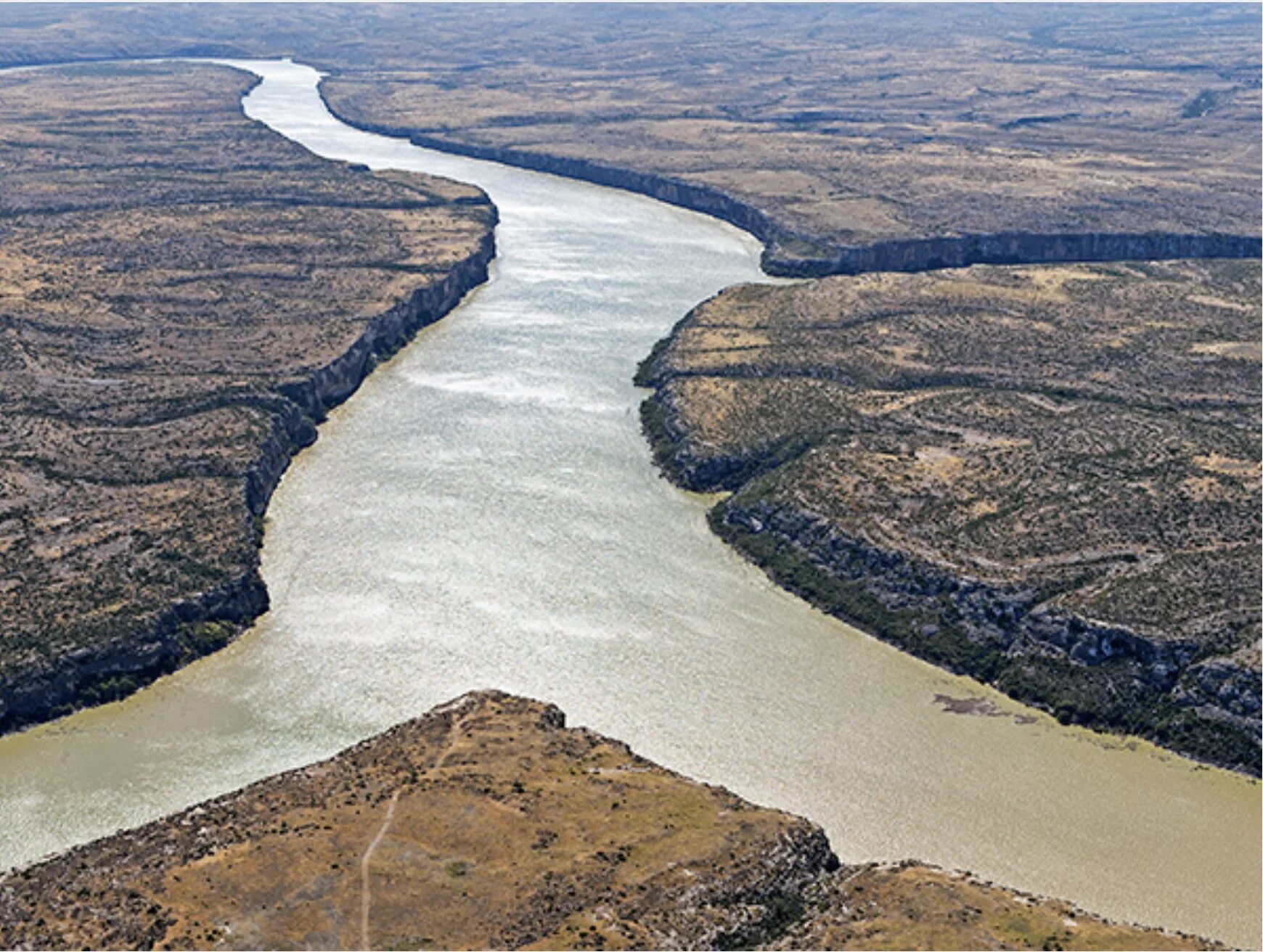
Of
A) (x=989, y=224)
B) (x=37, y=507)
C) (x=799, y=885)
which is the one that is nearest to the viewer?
(x=799, y=885)

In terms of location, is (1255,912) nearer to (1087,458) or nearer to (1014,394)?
(1087,458)

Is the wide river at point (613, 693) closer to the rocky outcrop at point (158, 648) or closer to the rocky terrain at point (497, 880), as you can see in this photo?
the rocky outcrop at point (158, 648)

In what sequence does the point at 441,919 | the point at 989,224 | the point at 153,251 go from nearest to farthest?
the point at 441,919
the point at 153,251
the point at 989,224

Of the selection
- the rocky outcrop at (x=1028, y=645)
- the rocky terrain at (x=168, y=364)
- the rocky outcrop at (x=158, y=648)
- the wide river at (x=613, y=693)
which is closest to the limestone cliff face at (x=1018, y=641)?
the rocky outcrop at (x=1028, y=645)

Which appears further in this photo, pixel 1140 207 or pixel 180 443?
pixel 1140 207

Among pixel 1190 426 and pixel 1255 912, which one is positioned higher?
pixel 1190 426

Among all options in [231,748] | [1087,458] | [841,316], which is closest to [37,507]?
[231,748]

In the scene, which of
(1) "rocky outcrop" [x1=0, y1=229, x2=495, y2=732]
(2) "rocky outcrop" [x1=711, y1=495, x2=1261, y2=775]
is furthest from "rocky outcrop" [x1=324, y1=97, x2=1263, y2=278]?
(2) "rocky outcrop" [x1=711, y1=495, x2=1261, y2=775]

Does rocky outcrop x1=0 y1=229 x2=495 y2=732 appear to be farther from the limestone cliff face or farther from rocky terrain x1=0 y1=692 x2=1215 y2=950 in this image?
the limestone cliff face
